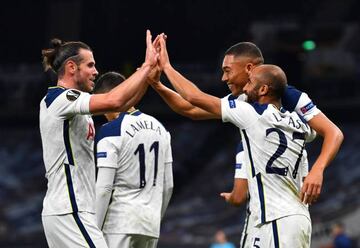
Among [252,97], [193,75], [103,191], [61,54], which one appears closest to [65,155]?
[61,54]

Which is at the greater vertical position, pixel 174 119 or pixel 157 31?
pixel 157 31

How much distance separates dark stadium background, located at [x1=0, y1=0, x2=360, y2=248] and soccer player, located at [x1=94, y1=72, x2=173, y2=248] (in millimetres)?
11804

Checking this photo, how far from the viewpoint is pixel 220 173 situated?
21328mm

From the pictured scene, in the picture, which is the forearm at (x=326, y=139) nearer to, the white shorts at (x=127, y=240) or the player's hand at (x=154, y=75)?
the player's hand at (x=154, y=75)

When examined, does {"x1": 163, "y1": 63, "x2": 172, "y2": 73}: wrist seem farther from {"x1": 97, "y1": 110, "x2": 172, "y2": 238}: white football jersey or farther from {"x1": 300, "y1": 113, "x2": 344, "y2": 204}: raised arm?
{"x1": 300, "y1": 113, "x2": 344, "y2": 204}: raised arm

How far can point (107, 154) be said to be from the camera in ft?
23.3

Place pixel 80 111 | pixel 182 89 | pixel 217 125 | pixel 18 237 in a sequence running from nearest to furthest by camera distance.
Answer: pixel 80 111 < pixel 182 89 < pixel 18 237 < pixel 217 125

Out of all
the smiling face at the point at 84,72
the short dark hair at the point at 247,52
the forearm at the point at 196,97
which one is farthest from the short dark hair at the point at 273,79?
the smiling face at the point at 84,72

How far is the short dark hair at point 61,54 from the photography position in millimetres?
6258

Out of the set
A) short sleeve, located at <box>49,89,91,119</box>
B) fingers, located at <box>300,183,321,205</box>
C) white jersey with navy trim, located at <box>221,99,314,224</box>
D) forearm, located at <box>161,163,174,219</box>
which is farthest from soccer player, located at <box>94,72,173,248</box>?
fingers, located at <box>300,183,321,205</box>

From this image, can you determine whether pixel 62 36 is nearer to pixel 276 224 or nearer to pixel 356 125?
pixel 356 125

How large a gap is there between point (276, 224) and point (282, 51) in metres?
16.2

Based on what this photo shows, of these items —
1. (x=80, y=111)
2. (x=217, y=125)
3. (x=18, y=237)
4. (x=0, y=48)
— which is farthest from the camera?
(x=0, y=48)

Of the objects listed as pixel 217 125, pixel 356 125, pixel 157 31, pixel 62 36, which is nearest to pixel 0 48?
pixel 62 36
